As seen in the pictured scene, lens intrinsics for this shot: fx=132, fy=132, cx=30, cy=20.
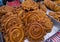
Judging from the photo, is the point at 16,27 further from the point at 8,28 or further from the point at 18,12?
the point at 18,12

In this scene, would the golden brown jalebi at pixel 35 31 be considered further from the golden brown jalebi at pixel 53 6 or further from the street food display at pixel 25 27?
the golden brown jalebi at pixel 53 6

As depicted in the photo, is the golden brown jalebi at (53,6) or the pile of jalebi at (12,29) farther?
the golden brown jalebi at (53,6)

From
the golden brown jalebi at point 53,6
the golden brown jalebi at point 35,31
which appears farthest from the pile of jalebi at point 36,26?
the golden brown jalebi at point 53,6

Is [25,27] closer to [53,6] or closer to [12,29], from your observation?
[12,29]

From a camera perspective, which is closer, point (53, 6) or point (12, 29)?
point (12, 29)

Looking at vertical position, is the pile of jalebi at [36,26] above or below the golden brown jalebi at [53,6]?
above

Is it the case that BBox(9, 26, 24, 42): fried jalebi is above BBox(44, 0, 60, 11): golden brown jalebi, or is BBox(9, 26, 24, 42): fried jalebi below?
above

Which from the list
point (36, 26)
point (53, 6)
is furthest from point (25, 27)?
point (53, 6)

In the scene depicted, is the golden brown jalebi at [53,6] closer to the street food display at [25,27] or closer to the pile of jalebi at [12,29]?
the street food display at [25,27]

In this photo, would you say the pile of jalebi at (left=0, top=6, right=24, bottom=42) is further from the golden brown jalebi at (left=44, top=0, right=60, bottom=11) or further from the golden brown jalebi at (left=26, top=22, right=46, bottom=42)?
the golden brown jalebi at (left=44, top=0, right=60, bottom=11)

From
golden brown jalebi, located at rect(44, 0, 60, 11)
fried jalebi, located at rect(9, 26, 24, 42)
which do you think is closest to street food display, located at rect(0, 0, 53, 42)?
fried jalebi, located at rect(9, 26, 24, 42)

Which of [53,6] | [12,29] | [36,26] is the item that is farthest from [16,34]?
[53,6]
